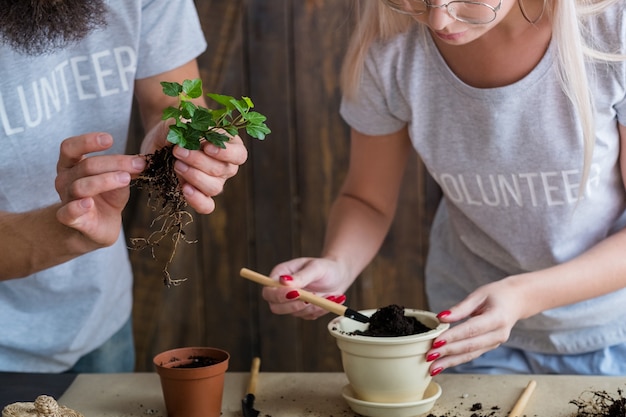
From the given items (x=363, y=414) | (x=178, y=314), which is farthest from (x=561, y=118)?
(x=178, y=314)

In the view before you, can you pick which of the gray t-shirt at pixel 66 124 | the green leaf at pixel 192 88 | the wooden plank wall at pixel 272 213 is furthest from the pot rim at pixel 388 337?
the wooden plank wall at pixel 272 213

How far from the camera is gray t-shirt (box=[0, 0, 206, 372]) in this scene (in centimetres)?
202

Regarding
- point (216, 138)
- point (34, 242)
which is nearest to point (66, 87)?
point (34, 242)

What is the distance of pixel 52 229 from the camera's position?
5.91ft

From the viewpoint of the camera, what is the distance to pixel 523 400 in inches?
69.1

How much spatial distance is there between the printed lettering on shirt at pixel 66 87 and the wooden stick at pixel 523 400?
119cm

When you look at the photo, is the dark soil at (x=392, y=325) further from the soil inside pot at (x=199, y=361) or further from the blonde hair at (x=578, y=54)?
the blonde hair at (x=578, y=54)

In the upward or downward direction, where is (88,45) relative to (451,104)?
upward

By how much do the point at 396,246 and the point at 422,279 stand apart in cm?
15

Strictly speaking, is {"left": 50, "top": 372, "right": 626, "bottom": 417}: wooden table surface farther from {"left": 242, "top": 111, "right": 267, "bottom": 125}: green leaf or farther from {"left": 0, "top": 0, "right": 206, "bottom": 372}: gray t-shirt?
{"left": 242, "top": 111, "right": 267, "bottom": 125}: green leaf

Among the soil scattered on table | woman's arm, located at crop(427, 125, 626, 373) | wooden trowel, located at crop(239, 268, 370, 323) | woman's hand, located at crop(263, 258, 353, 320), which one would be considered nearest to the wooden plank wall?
woman's hand, located at crop(263, 258, 353, 320)

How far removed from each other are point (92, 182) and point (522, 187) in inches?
Result: 39.0

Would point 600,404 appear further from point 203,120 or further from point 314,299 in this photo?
point 203,120

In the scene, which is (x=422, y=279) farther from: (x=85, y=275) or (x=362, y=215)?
(x=85, y=275)
